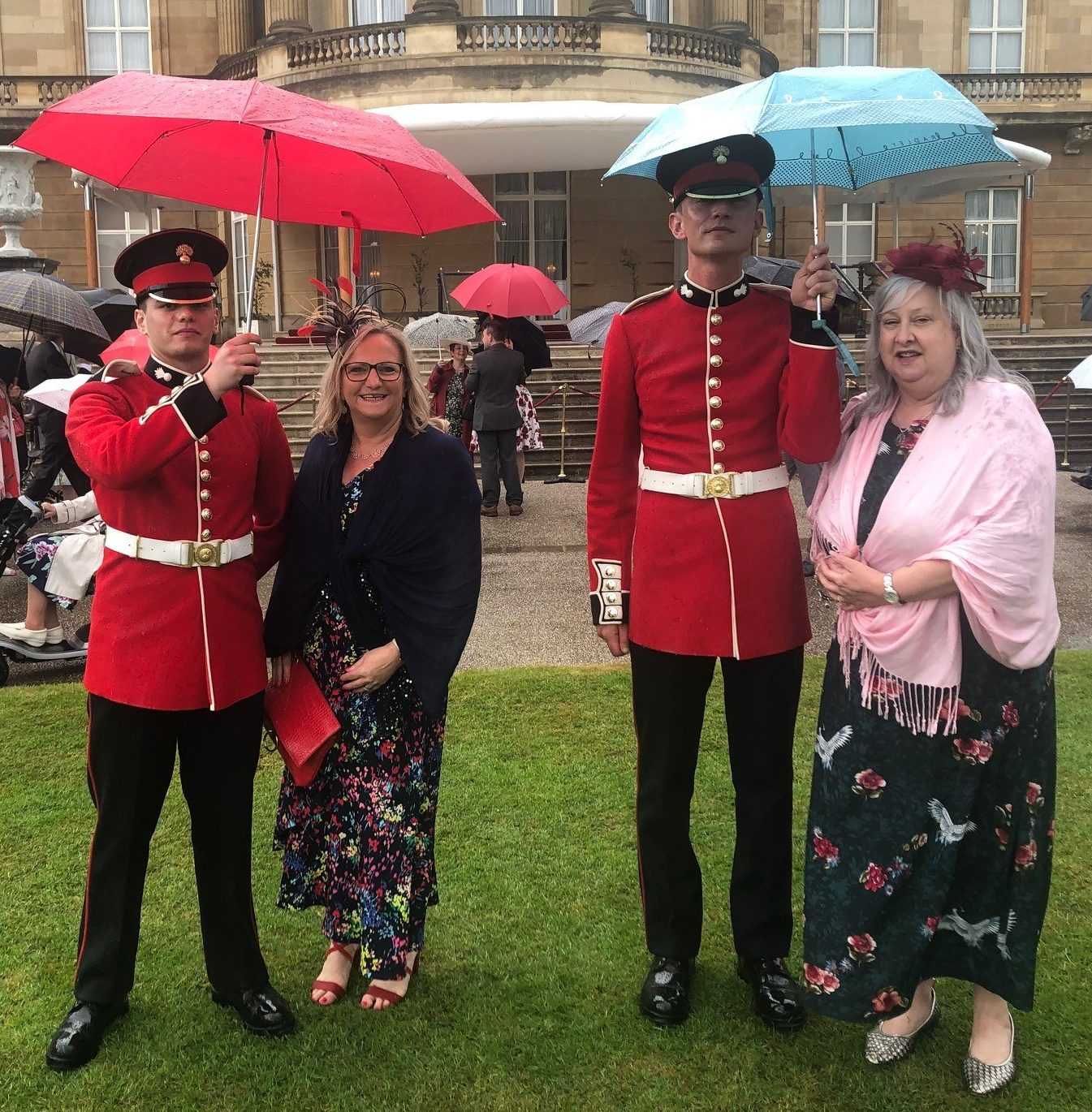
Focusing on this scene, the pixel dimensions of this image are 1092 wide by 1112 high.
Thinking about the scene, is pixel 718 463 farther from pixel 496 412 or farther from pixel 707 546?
pixel 496 412

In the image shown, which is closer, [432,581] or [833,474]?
[833,474]

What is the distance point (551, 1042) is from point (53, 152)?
2.42m

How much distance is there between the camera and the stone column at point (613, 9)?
1795cm

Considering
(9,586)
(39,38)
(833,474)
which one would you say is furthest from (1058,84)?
Answer: (833,474)

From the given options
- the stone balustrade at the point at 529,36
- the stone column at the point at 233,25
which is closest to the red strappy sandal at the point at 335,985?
the stone balustrade at the point at 529,36

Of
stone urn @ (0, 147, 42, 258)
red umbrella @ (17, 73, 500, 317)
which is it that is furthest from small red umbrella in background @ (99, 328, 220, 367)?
stone urn @ (0, 147, 42, 258)

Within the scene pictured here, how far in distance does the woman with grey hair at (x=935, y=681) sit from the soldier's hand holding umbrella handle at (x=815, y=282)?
12 centimetres

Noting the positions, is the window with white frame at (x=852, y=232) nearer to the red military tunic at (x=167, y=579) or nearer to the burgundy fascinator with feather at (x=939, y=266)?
the burgundy fascinator with feather at (x=939, y=266)

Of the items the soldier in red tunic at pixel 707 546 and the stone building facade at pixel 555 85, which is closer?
the soldier in red tunic at pixel 707 546

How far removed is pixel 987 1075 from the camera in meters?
2.58

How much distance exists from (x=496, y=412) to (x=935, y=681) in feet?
25.1

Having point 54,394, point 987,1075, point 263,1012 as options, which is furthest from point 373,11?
point 987,1075

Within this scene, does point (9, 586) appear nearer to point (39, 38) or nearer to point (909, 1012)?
A: point (909, 1012)

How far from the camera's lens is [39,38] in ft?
71.7
